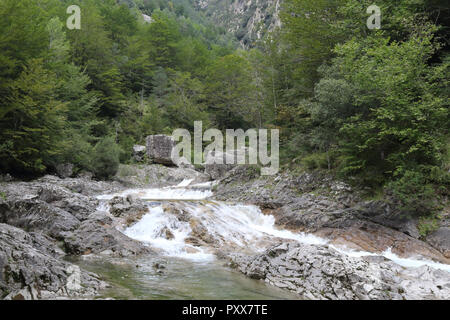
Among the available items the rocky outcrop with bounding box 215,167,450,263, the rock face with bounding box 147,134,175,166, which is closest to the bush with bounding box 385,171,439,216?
the rocky outcrop with bounding box 215,167,450,263

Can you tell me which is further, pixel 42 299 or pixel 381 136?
pixel 381 136

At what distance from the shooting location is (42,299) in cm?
454

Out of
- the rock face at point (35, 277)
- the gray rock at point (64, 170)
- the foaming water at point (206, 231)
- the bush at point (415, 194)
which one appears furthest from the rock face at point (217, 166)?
the rock face at point (35, 277)

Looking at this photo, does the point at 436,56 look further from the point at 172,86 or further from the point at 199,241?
the point at 172,86

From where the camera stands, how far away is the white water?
975cm

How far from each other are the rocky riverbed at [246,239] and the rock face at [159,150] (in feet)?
35.8

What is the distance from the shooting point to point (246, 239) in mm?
11391

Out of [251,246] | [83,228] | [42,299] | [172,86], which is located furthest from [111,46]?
[42,299]

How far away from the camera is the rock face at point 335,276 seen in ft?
19.9

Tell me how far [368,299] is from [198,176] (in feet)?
69.0

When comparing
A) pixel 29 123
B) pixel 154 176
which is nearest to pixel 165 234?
pixel 29 123

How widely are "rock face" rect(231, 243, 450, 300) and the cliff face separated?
81565 mm

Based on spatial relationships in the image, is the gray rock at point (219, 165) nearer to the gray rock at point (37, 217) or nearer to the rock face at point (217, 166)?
the rock face at point (217, 166)
